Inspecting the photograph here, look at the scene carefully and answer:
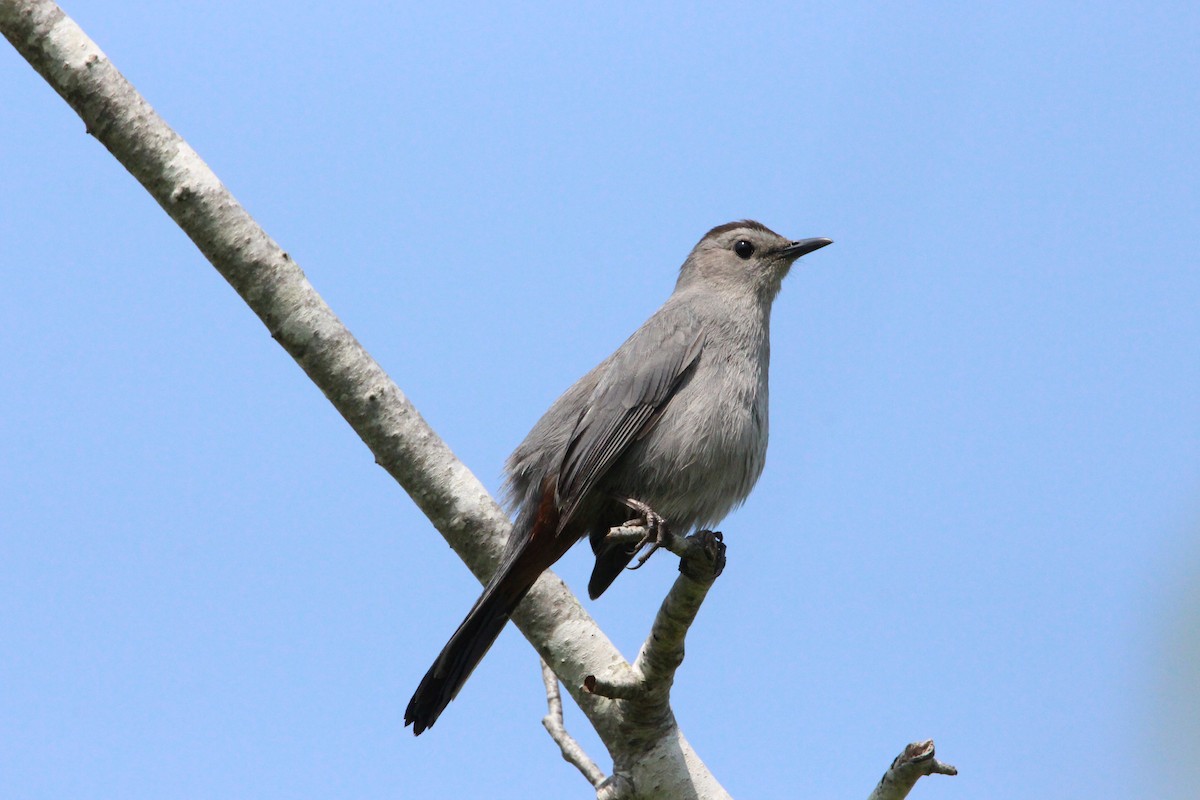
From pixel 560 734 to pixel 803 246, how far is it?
2742 millimetres

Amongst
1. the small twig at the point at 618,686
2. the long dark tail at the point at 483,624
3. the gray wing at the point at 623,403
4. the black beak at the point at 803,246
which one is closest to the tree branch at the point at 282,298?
the small twig at the point at 618,686

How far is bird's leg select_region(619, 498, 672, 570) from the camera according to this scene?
378 cm

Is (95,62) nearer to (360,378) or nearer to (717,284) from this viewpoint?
(360,378)

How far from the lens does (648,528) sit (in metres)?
3.84

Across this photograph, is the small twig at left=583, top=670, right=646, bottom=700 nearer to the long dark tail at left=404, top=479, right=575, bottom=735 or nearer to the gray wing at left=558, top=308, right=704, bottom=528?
the long dark tail at left=404, top=479, right=575, bottom=735

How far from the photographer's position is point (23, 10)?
3.51m

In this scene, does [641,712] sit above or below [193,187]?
below

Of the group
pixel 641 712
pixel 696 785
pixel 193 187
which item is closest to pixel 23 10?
pixel 193 187

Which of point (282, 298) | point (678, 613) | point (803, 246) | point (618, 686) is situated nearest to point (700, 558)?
point (678, 613)

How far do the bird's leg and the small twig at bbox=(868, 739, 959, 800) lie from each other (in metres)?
0.97

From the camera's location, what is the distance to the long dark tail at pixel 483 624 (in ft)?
12.9

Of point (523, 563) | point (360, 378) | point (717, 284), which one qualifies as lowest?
point (523, 563)

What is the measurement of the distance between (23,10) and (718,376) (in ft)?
9.13

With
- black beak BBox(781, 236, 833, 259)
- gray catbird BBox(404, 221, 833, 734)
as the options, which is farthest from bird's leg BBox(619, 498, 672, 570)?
black beak BBox(781, 236, 833, 259)
